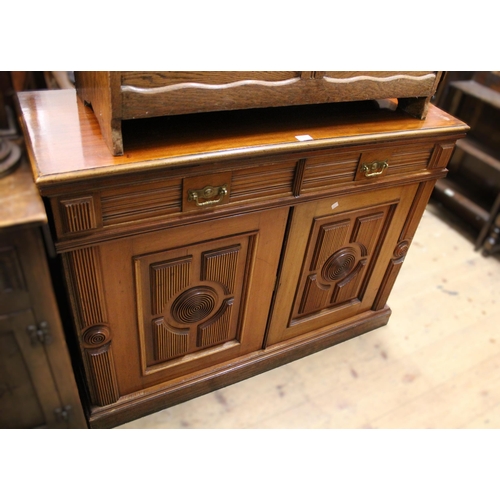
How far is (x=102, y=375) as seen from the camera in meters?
1.30

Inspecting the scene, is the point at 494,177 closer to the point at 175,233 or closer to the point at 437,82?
the point at 437,82

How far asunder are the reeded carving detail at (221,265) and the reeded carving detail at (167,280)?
0.16 feet

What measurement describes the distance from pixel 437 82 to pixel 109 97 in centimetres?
93

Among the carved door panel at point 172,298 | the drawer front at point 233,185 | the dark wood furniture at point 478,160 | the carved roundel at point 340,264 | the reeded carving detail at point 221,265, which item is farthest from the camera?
the dark wood furniture at point 478,160

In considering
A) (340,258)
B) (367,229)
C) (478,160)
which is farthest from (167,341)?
(478,160)

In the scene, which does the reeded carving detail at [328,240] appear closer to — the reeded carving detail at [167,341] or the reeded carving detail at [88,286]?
the reeded carving detail at [167,341]

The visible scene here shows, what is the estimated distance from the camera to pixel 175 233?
1.14m

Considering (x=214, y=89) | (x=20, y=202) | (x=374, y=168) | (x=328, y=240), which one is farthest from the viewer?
(x=328, y=240)

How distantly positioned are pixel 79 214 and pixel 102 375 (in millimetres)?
560

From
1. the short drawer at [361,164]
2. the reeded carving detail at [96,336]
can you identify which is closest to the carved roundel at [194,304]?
the reeded carving detail at [96,336]

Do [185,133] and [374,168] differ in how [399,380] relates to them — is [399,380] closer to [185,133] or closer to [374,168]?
[374,168]

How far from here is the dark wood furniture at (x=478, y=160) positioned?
2.33m

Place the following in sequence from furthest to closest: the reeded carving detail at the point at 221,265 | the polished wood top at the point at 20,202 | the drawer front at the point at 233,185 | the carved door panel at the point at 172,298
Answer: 1. the reeded carving detail at the point at 221,265
2. the carved door panel at the point at 172,298
3. the drawer front at the point at 233,185
4. the polished wood top at the point at 20,202
